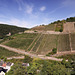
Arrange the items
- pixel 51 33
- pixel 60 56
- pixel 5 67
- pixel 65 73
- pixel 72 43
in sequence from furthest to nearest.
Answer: pixel 51 33 < pixel 72 43 < pixel 60 56 < pixel 5 67 < pixel 65 73

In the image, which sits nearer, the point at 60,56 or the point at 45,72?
the point at 45,72

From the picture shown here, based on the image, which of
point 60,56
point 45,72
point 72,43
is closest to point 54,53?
point 60,56

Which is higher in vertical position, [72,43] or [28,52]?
[72,43]

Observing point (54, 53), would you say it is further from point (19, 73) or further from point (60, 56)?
point (19, 73)

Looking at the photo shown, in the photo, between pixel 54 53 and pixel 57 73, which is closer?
pixel 57 73

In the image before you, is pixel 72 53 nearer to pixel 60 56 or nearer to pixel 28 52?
pixel 60 56

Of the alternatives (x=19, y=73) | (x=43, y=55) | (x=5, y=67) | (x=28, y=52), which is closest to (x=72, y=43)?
(x=43, y=55)

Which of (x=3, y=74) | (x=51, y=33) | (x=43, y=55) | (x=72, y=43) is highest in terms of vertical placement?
(x=51, y=33)

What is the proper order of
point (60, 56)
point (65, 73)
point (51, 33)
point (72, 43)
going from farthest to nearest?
point (51, 33), point (72, 43), point (60, 56), point (65, 73)

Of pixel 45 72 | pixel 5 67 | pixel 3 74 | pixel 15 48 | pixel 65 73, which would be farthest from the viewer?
pixel 15 48
